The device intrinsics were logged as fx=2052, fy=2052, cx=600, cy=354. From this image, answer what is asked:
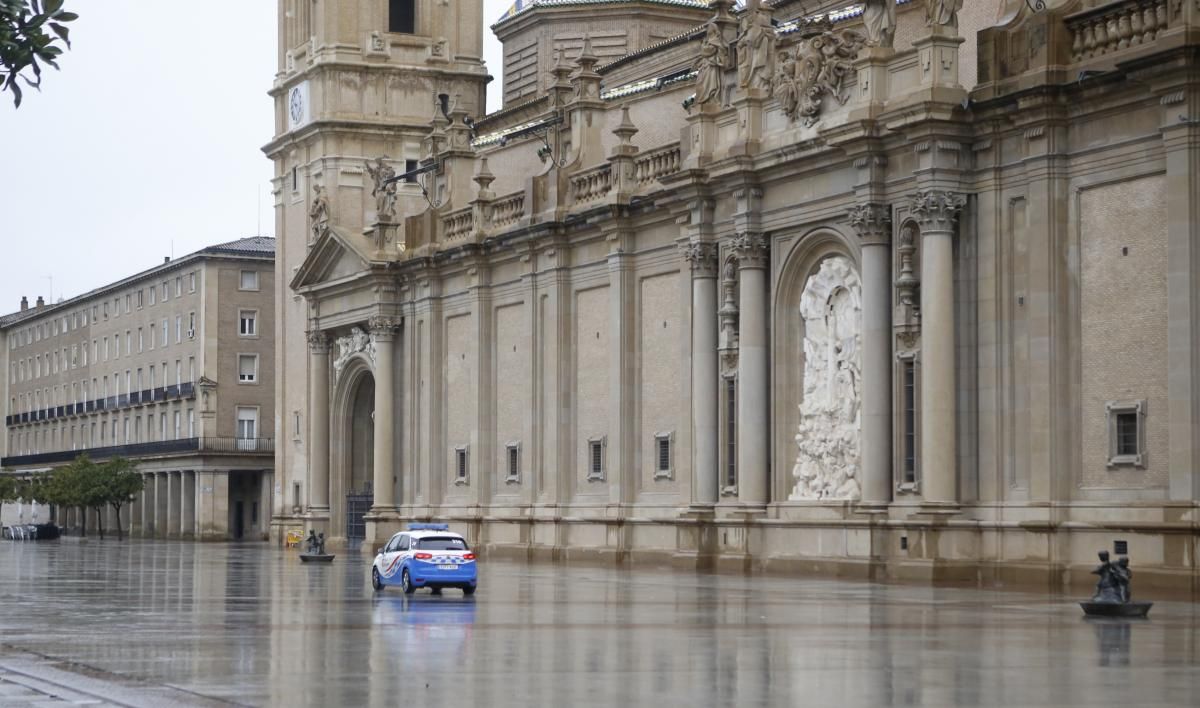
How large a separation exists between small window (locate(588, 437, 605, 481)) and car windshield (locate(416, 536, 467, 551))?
20158 millimetres

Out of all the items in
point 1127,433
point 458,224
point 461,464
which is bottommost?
point 461,464

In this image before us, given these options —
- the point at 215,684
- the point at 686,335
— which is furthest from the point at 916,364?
the point at 215,684

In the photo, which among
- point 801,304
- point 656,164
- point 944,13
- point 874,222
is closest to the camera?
point 944,13

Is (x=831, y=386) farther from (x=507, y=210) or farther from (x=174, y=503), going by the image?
(x=174, y=503)

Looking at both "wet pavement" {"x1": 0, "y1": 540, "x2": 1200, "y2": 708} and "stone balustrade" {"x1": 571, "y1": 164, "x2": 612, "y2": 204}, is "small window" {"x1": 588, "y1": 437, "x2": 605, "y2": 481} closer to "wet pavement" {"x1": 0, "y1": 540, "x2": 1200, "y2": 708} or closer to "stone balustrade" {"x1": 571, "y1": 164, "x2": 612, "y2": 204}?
"stone balustrade" {"x1": 571, "y1": 164, "x2": 612, "y2": 204}

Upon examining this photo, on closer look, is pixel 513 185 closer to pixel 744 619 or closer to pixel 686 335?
pixel 686 335

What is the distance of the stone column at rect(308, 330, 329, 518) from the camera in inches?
3041

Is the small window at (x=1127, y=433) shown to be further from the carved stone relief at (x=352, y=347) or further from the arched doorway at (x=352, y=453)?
the arched doorway at (x=352, y=453)

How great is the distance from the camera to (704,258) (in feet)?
173

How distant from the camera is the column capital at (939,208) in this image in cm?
4366

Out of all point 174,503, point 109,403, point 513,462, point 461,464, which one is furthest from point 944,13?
point 109,403

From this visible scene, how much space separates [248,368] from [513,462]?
4992 cm

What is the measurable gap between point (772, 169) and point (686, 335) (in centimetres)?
654

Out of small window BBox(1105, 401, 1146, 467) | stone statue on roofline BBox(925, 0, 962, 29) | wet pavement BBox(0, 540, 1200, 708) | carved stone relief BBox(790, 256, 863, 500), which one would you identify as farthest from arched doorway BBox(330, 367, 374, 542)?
small window BBox(1105, 401, 1146, 467)
